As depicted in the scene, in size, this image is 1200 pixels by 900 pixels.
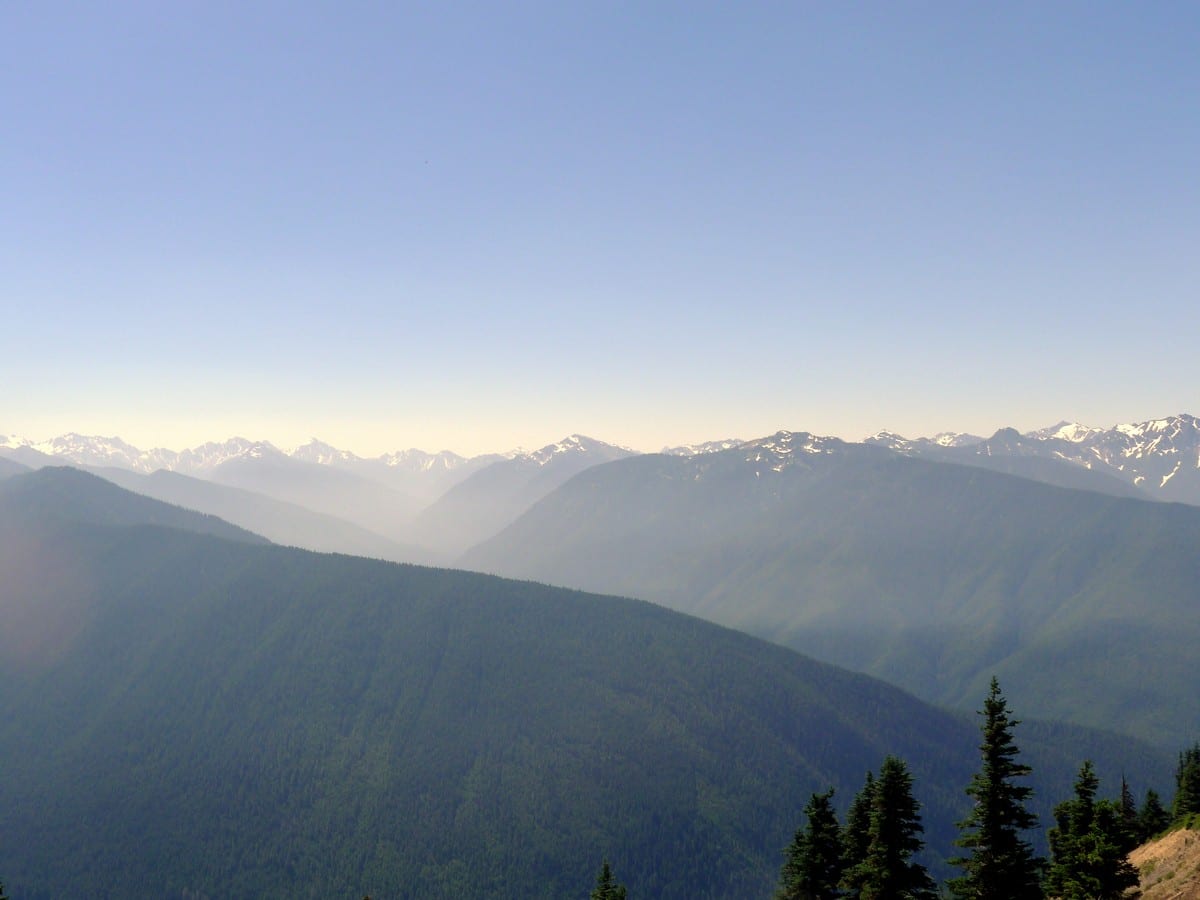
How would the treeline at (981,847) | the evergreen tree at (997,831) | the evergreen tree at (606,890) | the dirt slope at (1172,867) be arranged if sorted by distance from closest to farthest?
1. the evergreen tree at (997,831)
2. the treeline at (981,847)
3. the dirt slope at (1172,867)
4. the evergreen tree at (606,890)

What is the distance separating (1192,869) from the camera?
54125 mm

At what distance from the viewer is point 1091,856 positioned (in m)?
41.4

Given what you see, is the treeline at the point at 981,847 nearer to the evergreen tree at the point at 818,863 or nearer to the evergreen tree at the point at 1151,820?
the evergreen tree at the point at 818,863

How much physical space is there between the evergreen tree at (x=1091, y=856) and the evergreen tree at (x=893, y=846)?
723cm

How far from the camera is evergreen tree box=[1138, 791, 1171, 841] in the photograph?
322 ft

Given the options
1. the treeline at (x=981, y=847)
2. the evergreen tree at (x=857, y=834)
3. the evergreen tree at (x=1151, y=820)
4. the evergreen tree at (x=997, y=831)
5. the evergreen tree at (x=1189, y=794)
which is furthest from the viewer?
the evergreen tree at (x=1151, y=820)

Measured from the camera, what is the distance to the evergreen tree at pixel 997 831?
4084 cm

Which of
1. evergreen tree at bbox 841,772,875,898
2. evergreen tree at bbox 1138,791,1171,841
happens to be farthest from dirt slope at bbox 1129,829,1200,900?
evergreen tree at bbox 1138,791,1171,841

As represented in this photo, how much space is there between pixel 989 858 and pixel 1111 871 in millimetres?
6011

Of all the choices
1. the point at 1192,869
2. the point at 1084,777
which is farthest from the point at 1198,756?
the point at 1084,777

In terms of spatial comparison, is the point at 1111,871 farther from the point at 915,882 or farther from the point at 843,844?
the point at 843,844

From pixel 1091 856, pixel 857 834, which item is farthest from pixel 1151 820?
pixel 1091 856

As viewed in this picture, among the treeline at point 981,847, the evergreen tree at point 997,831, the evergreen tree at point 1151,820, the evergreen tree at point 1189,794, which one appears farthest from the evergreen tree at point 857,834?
the evergreen tree at point 1151,820

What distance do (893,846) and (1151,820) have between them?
81.2 meters
